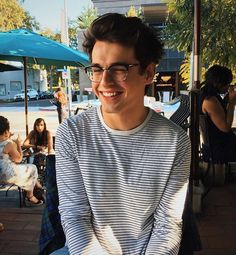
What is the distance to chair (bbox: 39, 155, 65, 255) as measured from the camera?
161cm

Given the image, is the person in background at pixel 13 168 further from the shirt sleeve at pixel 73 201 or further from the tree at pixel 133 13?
the shirt sleeve at pixel 73 201

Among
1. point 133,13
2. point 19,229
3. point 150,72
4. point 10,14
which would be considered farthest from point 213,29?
point 10,14

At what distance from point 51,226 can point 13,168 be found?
91.5 inches

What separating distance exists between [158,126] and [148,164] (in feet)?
0.57

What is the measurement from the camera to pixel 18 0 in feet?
68.6

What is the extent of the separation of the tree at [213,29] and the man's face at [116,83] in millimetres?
6103

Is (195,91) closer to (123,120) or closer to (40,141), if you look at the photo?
(123,120)

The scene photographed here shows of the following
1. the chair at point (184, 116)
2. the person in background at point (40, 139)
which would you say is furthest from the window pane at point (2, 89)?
the chair at point (184, 116)

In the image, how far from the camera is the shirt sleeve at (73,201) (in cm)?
138

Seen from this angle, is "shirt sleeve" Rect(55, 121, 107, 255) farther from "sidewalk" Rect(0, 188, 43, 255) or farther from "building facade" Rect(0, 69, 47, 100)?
"building facade" Rect(0, 69, 47, 100)

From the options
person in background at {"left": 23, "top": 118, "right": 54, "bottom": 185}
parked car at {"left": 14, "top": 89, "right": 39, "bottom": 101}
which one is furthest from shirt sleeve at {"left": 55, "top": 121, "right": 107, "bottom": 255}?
parked car at {"left": 14, "top": 89, "right": 39, "bottom": 101}

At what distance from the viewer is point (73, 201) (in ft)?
4.68

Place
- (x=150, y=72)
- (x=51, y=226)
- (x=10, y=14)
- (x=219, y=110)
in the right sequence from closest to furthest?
1. (x=150, y=72)
2. (x=51, y=226)
3. (x=219, y=110)
4. (x=10, y=14)

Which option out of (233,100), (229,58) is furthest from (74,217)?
(229,58)
